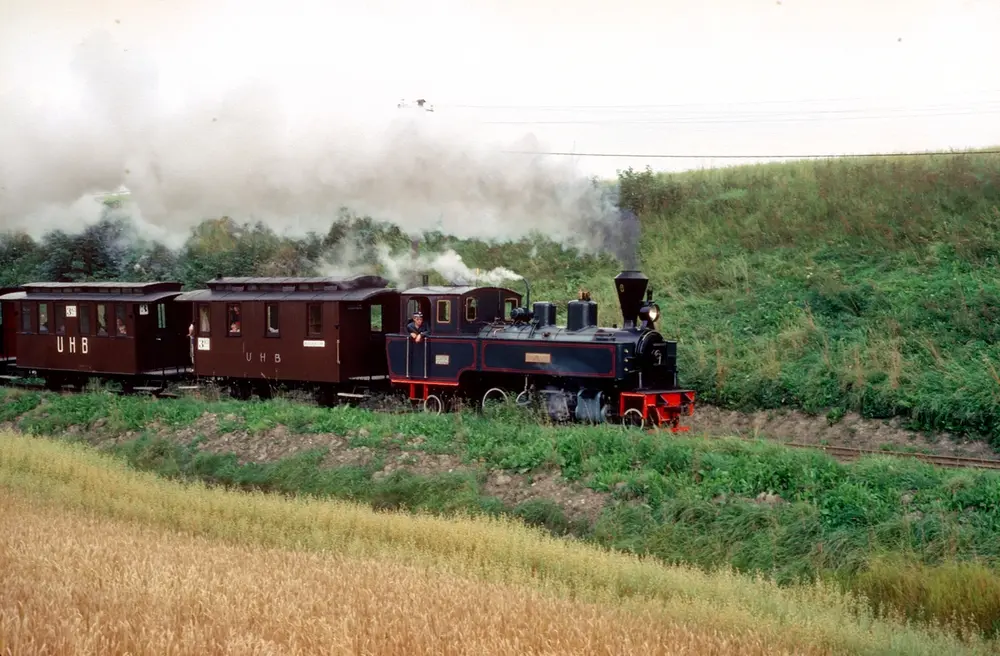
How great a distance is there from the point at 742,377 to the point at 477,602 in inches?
542

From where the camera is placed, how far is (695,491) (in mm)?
12328

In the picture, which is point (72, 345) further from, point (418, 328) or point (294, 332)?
point (418, 328)

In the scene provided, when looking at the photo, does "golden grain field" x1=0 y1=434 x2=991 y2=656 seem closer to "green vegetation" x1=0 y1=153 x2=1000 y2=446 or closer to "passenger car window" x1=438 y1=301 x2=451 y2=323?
"passenger car window" x1=438 y1=301 x2=451 y2=323

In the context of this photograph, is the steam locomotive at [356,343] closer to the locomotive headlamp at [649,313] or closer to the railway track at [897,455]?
the locomotive headlamp at [649,313]

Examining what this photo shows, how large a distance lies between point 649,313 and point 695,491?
5044mm

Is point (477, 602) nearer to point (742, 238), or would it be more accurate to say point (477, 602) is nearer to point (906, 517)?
point (906, 517)

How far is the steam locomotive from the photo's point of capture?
55.1ft

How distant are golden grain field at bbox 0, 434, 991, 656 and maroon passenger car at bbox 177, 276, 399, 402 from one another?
7.58 m

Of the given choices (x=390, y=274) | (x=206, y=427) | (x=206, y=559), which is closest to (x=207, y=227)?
(x=390, y=274)

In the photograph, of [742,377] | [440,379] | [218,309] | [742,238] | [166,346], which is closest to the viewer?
[440,379]

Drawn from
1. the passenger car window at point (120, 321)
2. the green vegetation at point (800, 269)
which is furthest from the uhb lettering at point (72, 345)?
the green vegetation at point (800, 269)

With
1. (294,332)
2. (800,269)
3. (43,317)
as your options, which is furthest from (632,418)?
(43,317)

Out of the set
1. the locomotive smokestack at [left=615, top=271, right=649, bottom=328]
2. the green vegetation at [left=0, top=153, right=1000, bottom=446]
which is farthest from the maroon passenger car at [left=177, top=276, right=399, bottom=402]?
the green vegetation at [left=0, top=153, right=1000, bottom=446]

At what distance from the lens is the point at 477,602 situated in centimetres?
725
